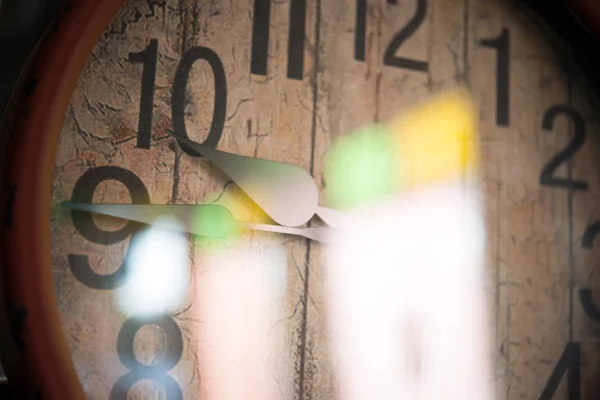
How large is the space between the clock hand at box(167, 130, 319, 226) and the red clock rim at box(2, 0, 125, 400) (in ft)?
0.40

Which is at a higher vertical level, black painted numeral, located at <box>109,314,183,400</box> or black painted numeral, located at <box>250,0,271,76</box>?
black painted numeral, located at <box>250,0,271,76</box>

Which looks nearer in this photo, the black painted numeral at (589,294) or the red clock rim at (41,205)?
the red clock rim at (41,205)

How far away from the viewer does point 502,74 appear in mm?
827

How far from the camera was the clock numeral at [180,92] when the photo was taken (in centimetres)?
65

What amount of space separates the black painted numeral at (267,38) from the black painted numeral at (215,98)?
Result: 41 millimetres

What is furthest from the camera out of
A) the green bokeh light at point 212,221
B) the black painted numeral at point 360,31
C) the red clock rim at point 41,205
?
the black painted numeral at point 360,31

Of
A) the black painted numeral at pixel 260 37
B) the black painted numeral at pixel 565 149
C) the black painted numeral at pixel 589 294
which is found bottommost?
the black painted numeral at pixel 589 294

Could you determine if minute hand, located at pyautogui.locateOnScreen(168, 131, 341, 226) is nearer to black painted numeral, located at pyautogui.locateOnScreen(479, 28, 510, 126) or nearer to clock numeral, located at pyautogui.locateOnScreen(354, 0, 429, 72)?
clock numeral, located at pyautogui.locateOnScreen(354, 0, 429, 72)

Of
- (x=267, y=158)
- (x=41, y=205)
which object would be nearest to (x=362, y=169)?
(x=267, y=158)

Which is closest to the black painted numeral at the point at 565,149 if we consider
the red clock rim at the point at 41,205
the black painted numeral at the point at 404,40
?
the black painted numeral at the point at 404,40

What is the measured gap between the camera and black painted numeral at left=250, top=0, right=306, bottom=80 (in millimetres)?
706

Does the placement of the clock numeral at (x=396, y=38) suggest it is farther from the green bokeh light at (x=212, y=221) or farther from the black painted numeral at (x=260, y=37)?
the green bokeh light at (x=212, y=221)

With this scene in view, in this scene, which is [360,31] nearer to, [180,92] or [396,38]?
[396,38]

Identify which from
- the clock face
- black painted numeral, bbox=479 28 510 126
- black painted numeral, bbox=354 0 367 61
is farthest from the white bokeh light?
black painted numeral, bbox=479 28 510 126
